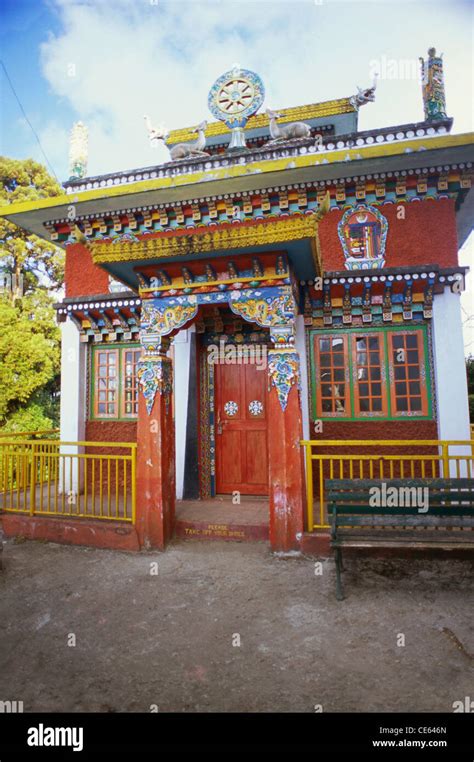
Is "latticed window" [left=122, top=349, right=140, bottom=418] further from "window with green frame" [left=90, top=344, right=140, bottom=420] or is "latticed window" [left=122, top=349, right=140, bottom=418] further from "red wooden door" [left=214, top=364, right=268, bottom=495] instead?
"red wooden door" [left=214, top=364, right=268, bottom=495]

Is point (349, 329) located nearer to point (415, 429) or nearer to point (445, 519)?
point (415, 429)

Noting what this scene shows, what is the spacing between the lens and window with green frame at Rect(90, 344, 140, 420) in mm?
8469

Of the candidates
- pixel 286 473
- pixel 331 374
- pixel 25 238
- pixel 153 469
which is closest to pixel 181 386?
pixel 153 469

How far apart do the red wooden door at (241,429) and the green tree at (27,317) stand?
7276 mm

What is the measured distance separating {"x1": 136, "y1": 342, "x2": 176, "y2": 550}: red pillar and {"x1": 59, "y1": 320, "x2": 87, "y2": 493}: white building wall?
2952mm

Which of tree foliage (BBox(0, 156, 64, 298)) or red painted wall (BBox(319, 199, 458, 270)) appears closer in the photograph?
red painted wall (BBox(319, 199, 458, 270))

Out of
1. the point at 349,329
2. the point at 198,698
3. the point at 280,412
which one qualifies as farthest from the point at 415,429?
the point at 198,698

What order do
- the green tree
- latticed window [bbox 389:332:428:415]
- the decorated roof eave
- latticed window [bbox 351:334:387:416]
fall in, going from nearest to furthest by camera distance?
the decorated roof eave < latticed window [bbox 389:332:428:415] < latticed window [bbox 351:334:387:416] < the green tree

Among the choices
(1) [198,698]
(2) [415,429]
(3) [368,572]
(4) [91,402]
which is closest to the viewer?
(1) [198,698]

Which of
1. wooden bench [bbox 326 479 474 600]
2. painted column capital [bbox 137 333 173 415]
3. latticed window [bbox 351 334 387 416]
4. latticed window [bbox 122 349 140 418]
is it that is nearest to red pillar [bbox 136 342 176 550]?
painted column capital [bbox 137 333 173 415]

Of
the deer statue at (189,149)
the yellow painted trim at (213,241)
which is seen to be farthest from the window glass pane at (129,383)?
the deer statue at (189,149)

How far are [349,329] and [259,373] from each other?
5.71 feet

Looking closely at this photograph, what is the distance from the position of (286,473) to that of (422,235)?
471 cm

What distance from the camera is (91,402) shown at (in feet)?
28.3
